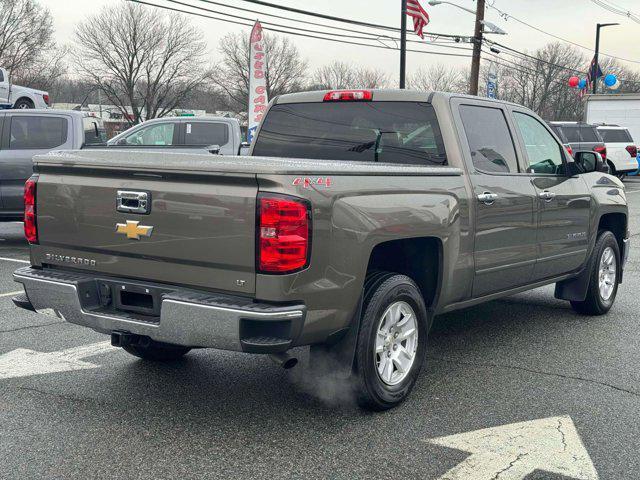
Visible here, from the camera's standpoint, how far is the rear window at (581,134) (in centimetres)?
2433

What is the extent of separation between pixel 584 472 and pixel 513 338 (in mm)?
2585

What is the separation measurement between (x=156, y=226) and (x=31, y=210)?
101 cm

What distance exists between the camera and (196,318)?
3654 millimetres

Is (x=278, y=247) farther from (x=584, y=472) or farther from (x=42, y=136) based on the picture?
(x=42, y=136)

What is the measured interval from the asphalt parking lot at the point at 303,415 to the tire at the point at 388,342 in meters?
0.14

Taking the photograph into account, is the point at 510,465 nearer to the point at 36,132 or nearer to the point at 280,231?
the point at 280,231

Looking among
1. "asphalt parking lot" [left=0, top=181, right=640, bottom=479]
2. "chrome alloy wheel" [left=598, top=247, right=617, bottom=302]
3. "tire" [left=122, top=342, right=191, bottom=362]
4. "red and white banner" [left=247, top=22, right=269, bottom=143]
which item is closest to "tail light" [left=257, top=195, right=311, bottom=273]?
"asphalt parking lot" [left=0, top=181, right=640, bottom=479]

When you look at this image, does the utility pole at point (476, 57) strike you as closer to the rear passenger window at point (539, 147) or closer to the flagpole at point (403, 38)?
the flagpole at point (403, 38)

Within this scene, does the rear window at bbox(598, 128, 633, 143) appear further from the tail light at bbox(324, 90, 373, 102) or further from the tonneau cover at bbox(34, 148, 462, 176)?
the tonneau cover at bbox(34, 148, 462, 176)

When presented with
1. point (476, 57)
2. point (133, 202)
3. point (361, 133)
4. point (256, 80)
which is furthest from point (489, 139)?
point (476, 57)

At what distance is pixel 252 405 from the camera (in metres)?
4.40

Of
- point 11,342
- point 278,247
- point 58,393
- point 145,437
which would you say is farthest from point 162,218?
point 11,342

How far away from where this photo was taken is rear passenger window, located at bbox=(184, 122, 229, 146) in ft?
47.9

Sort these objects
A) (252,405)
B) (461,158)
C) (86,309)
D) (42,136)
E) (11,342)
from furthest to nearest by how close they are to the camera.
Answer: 1. (42,136)
2. (11,342)
3. (461,158)
4. (252,405)
5. (86,309)
